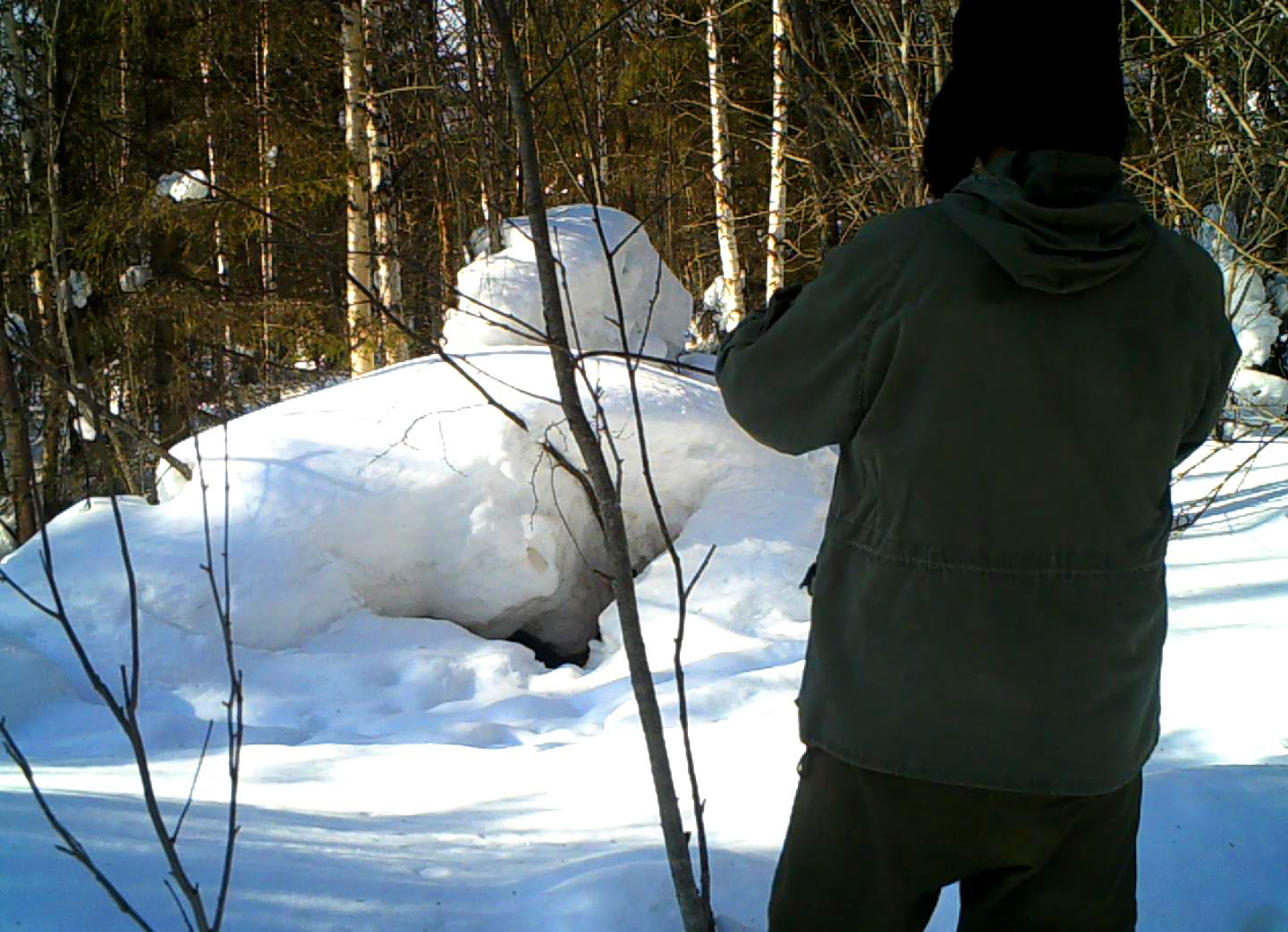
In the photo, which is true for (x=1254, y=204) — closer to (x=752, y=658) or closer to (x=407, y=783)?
(x=752, y=658)

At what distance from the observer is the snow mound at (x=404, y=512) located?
4965mm

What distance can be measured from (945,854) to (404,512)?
4.53 metres

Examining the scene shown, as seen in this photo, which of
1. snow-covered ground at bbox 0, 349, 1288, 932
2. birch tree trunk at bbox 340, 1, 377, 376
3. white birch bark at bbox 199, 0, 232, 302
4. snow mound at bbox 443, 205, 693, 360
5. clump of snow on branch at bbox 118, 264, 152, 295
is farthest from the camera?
clump of snow on branch at bbox 118, 264, 152, 295

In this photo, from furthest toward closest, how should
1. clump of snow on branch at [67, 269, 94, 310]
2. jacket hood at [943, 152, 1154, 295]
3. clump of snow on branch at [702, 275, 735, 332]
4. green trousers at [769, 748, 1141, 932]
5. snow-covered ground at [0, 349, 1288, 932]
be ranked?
clump of snow on branch at [702, 275, 735, 332], clump of snow on branch at [67, 269, 94, 310], snow-covered ground at [0, 349, 1288, 932], green trousers at [769, 748, 1141, 932], jacket hood at [943, 152, 1154, 295]

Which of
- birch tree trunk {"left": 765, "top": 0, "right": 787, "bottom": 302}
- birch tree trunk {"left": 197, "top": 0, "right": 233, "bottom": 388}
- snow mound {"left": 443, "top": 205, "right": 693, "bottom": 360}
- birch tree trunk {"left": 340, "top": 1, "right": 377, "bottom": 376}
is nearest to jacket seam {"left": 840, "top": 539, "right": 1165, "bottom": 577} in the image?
snow mound {"left": 443, "top": 205, "right": 693, "bottom": 360}

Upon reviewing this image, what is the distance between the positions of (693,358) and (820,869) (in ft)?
19.8

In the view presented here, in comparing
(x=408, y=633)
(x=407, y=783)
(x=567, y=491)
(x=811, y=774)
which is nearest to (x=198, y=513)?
(x=408, y=633)

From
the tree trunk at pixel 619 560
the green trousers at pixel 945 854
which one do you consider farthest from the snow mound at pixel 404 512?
the green trousers at pixel 945 854

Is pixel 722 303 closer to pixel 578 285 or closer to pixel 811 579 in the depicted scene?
pixel 578 285

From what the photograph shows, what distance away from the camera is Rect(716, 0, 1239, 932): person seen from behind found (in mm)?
1081

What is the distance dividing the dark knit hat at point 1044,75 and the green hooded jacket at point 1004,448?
5 cm

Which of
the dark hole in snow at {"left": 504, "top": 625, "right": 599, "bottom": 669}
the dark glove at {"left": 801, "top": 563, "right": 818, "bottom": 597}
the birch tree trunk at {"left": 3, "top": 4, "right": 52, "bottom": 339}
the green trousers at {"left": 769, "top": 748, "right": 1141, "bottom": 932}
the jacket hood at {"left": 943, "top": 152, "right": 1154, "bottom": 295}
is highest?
the birch tree trunk at {"left": 3, "top": 4, "right": 52, "bottom": 339}

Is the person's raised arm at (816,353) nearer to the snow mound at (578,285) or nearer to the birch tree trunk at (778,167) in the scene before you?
the snow mound at (578,285)

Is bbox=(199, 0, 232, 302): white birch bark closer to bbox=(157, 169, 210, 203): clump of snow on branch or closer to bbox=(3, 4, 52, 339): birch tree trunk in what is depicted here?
bbox=(157, 169, 210, 203): clump of snow on branch
